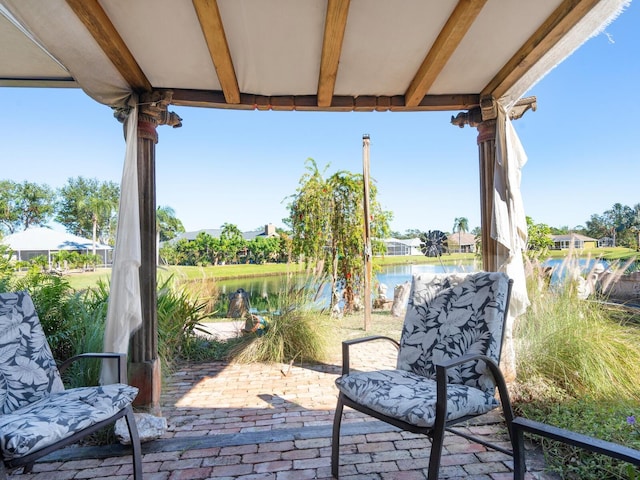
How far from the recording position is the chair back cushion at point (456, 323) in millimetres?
1835

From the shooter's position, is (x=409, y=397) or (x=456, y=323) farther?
(x=456, y=323)

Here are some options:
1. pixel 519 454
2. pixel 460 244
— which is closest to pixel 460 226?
pixel 460 244

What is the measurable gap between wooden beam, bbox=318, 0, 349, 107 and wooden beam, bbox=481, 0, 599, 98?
112 cm

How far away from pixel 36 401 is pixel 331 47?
234 cm

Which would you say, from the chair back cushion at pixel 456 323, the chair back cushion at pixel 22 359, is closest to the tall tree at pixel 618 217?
the chair back cushion at pixel 456 323

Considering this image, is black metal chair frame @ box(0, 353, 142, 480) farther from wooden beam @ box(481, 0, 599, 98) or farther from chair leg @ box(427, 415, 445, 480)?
wooden beam @ box(481, 0, 599, 98)

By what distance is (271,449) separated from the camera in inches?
81.7

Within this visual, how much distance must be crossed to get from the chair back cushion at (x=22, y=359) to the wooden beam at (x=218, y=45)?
5.50 feet

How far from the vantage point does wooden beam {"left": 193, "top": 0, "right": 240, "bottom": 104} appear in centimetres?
184

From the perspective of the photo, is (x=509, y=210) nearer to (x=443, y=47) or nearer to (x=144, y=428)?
(x=443, y=47)

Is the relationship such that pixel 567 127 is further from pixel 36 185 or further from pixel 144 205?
pixel 36 185

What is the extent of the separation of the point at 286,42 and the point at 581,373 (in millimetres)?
2823

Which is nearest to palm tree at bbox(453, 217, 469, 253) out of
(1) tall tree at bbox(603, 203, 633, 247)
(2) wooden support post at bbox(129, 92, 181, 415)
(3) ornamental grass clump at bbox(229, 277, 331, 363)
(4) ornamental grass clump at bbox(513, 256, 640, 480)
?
(4) ornamental grass clump at bbox(513, 256, 640, 480)

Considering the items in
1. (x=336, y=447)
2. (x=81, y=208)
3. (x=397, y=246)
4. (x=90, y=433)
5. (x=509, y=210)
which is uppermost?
(x=81, y=208)
